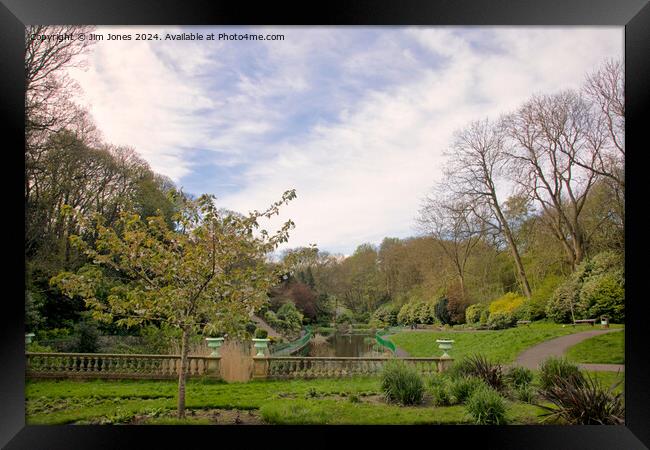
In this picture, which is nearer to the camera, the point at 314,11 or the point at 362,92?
the point at 314,11

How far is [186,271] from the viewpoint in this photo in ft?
14.8

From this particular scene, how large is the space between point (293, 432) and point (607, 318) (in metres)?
3.82

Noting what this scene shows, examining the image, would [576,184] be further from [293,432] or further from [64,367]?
[64,367]

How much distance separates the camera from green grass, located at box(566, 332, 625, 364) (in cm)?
487

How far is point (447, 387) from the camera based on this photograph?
192 inches

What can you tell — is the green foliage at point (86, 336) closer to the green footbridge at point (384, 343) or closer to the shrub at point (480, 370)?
the green footbridge at point (384, 343)

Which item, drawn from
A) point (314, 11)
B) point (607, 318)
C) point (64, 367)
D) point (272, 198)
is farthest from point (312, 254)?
point (607, 318)

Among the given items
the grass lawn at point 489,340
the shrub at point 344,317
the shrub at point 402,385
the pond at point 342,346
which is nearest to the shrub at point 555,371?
the grass lawn at point 489,340

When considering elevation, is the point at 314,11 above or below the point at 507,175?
above

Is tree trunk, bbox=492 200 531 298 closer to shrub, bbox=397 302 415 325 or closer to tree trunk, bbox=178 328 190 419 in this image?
shrub, bbox=397 302 415 325

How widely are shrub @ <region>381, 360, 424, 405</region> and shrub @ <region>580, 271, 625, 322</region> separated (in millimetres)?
2120

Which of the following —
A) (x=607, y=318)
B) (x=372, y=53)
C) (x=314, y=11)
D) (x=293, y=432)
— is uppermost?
(x=314, y=11)

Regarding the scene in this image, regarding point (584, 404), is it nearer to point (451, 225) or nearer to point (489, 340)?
point (489, 340)

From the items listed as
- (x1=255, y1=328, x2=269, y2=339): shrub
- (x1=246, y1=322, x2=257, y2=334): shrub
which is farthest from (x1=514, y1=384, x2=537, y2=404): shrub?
(x1=246, y1=322, x2=257, y2=334): shrub
